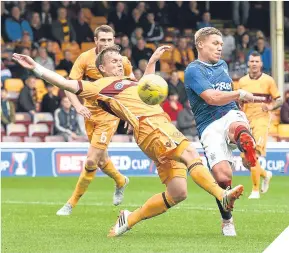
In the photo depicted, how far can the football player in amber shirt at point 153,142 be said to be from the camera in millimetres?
10664

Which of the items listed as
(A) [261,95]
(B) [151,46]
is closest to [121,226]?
(A) [261,95]

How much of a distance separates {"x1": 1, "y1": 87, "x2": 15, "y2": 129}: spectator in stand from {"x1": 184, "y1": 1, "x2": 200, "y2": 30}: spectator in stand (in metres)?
6.47

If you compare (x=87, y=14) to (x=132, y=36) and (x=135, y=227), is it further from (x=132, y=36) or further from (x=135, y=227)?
(x=135, y=227)

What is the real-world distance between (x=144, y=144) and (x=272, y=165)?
11.0 meters

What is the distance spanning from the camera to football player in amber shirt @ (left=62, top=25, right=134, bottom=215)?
13781mm

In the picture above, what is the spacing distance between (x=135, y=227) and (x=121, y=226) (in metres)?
1.15

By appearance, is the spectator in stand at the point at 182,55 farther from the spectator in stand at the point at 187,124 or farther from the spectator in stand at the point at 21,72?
the spectator in stand at the point at 21,72

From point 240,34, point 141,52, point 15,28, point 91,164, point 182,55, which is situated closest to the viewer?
point 91,164

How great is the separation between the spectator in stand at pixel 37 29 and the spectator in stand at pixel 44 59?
1146 millimetres

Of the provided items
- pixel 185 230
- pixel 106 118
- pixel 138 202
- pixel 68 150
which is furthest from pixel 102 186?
pixel 185 230

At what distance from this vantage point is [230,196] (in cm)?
1002

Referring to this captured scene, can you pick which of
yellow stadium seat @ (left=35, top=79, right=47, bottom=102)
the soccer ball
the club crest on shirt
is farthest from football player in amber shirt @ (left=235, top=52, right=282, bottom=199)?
yellow stadium seat @ (left=35, top=79, right=47, bottom=102)

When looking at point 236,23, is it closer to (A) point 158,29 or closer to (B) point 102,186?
(A) point 158,29

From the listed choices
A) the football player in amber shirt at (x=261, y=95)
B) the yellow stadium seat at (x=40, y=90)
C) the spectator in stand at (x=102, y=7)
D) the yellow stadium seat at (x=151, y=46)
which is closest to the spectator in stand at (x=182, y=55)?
the yellow stadium seat at (x=151, y=46)
